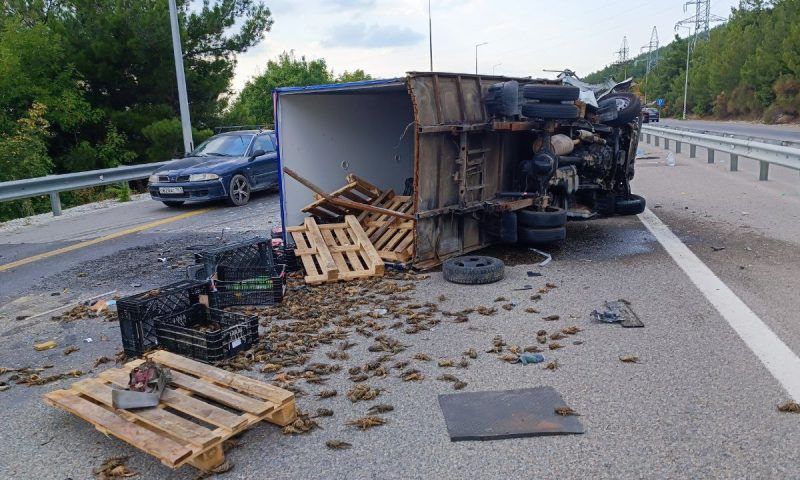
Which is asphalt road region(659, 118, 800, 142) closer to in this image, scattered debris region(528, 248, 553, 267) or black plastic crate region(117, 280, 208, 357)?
scattered debris region(528, 248, 553, 267)

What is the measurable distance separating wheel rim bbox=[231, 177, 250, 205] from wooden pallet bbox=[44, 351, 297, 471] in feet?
31.8

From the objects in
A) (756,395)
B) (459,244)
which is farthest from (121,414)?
(459,244)

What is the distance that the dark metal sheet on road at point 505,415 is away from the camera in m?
3.66

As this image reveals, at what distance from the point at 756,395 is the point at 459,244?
449cm

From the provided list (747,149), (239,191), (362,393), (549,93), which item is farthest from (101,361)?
(747,149)

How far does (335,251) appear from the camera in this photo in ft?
25.9

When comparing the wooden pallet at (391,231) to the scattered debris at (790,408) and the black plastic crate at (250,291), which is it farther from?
the scattered debris at (790,408)

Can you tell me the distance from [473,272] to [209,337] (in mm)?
3139

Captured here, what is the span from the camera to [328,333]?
A: 5523mm

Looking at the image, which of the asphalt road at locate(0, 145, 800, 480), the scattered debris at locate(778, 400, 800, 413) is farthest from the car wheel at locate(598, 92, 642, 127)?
the scattered debris at locate(778, 400, 800, 413)

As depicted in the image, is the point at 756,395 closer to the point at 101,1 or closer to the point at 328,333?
the point at 328,333

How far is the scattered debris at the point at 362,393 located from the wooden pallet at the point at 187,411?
486 mm

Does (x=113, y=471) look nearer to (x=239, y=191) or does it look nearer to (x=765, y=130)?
(x=239, y=191)

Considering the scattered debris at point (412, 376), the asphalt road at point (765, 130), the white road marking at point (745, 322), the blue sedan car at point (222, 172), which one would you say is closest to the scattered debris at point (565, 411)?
the scattered debris at point (412, 376)
